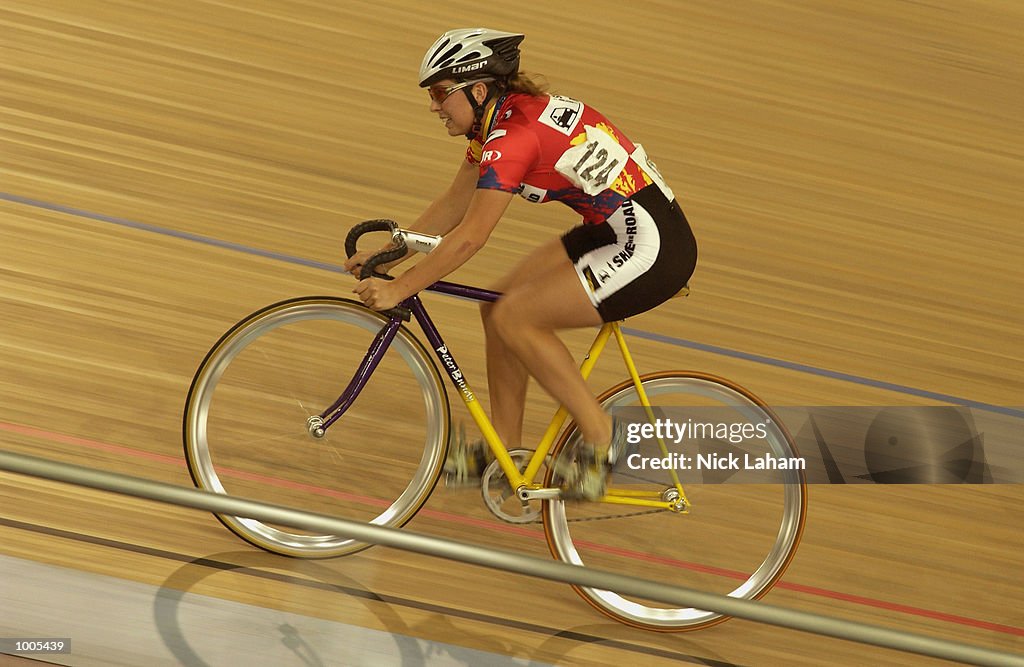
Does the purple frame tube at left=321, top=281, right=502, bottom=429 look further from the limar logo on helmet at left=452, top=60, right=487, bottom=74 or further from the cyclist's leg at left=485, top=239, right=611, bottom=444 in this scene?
the limar logo on helmet at left=452, top=60, right=487, bottom=74

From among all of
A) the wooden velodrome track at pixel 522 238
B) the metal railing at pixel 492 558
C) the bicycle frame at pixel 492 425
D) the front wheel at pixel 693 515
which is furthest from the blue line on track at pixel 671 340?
the metal railing at pixel 492 558

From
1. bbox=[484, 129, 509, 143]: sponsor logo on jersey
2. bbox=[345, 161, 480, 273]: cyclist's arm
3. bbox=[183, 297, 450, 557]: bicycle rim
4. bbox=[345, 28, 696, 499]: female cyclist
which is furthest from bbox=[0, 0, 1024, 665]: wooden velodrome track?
bbox=[484, 129, 509, 143]: sponsor logo on jersey

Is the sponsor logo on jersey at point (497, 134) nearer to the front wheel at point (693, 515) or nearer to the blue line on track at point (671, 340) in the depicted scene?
the front wheel at point (693, 515)

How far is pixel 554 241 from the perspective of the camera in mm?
2348

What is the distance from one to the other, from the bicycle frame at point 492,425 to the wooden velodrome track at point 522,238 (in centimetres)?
33

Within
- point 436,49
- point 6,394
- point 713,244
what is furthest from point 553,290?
point 713,244

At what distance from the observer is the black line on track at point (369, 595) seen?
2.40 meters

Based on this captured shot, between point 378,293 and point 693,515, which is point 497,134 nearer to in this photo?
point 378,293

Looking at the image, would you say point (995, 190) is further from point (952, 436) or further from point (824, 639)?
point (824, 639)

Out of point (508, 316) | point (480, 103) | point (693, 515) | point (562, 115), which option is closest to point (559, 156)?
point (562, 115)

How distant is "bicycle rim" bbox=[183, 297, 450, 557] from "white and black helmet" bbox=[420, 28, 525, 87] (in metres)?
0.55

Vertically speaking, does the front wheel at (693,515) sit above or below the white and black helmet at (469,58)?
below

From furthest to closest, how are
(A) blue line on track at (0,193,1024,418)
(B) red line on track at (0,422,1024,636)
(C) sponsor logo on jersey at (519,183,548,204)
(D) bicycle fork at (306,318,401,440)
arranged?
(A) blue line on track at (0,193,1024,418), (B) red line on track at (0,422,1024,636), (D) bicycle fork at (306,318,401,440), (C) sponsor logo on jersey at (519,183,548,204)

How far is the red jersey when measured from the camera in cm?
205
